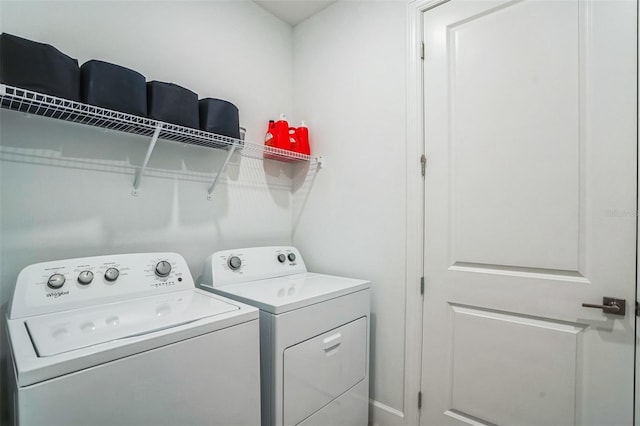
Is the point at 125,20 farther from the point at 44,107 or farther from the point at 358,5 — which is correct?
the point at 358,5

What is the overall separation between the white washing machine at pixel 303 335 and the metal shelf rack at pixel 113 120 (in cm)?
57

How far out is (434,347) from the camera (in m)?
1.78

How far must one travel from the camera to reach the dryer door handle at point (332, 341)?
1.58m

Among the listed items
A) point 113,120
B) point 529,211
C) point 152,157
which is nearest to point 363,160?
point 529,211

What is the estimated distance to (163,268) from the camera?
5.12ft

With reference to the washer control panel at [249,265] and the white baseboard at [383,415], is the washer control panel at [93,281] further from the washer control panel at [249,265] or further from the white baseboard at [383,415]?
the white baseboard at [383,415]

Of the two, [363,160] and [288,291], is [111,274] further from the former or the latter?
[363,160]

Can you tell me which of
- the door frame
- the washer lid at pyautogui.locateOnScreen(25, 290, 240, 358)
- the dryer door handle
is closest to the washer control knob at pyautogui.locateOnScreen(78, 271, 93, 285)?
the washer lid at pyautogui.locateOnScreen(25, 290, 240, 358)

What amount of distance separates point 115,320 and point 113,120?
2.76ft

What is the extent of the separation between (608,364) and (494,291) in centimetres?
48

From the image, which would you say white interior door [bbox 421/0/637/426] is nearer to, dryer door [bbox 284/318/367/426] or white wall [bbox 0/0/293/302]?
dryer door [bbox 284/318/367/426]

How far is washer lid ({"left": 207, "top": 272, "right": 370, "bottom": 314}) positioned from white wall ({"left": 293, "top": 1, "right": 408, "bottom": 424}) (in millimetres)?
232

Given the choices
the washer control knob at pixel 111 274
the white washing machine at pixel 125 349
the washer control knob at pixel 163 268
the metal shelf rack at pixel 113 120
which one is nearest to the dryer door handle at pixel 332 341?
the white washing machine at pixel 125 349

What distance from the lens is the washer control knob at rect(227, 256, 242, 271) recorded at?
1820 mm
